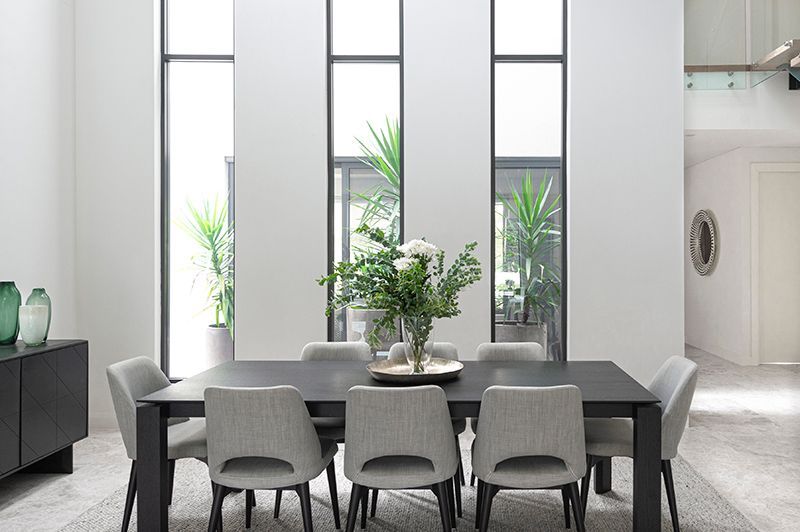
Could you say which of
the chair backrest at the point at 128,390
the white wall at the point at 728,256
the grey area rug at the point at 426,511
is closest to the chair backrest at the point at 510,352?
the grey area rug at the point at 426,511

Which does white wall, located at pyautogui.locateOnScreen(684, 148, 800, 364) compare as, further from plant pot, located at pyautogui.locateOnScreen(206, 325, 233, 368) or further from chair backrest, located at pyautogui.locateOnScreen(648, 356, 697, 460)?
plant pot, located at pyautogui.locateOnScreen(206, 325, 233, 368)

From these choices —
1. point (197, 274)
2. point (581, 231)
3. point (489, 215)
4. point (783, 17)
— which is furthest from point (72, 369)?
point (783, 17)

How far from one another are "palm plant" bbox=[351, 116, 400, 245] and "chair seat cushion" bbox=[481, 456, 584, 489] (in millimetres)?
2680

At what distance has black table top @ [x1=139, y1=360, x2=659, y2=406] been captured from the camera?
2537mm

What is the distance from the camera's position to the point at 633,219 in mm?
4746

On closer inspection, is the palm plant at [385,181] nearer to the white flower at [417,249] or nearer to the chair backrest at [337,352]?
the chair backrest at [337,352]

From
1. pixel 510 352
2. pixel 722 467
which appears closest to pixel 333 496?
pixel 510 352

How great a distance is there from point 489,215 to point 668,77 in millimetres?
1713

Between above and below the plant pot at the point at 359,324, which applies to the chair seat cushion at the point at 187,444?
below

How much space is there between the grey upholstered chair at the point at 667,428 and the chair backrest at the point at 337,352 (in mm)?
1324

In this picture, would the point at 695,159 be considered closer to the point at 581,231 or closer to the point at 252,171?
the point at 581,231

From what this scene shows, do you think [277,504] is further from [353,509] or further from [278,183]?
[278,183]

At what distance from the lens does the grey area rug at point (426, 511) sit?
2.99 meters

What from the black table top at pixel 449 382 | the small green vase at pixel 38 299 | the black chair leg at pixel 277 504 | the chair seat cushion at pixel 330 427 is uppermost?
the small green vase at pixel 38 299
